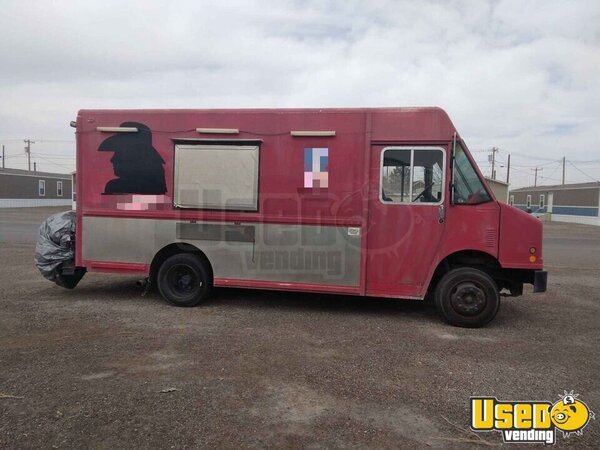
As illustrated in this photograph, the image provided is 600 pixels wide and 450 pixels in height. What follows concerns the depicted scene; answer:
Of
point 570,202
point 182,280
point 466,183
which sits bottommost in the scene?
point 182,280

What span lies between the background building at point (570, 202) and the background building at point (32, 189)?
4653 centimetres

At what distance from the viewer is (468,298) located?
20.2 ft

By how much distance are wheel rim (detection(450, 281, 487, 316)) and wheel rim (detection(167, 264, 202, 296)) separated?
12.3ft

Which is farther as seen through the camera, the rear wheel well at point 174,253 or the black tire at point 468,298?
the rear wheel well at point 174,253

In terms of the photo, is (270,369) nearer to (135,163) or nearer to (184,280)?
(184,280)

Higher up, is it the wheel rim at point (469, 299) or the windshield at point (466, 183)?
the windshield at point (466, 183)

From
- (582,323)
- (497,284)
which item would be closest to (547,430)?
(497,284)

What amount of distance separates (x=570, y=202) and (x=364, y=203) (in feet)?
154

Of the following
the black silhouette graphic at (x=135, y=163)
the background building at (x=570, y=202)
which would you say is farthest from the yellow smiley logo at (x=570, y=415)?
the background building at (x=570, y=202)

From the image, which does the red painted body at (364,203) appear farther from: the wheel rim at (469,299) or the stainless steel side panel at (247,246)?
the wheel rim at (469,299)

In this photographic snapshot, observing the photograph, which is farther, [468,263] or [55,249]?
Result: [55,249]

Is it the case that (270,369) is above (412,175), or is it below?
below

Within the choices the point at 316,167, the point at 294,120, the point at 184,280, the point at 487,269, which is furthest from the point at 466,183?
the point at 184,280

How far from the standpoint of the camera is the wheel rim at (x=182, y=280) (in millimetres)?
7078
